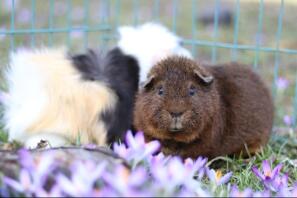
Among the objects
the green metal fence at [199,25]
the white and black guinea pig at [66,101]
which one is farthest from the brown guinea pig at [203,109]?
the green metal fence at [199,25]

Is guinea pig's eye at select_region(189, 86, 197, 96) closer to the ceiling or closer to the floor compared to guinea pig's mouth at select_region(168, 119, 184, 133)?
closer to the ceiling

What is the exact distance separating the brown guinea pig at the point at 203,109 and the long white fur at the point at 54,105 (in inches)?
14.1

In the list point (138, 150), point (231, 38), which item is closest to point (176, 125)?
point (138, 150)

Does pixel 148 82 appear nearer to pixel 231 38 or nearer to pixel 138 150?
pixel 138 150

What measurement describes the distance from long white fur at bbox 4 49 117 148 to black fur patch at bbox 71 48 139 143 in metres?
0.05

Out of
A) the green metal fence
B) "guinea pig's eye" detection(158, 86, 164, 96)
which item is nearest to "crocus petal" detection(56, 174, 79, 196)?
"guinea pig's eye" detection(158, 86, 164, 96)

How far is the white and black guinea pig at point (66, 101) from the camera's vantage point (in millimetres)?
3779

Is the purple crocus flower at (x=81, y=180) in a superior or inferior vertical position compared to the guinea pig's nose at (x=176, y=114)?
superior

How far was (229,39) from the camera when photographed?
25.6 feet

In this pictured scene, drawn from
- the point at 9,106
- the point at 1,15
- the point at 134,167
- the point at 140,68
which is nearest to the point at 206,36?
the point at 1,15

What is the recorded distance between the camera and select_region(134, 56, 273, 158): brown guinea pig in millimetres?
3248

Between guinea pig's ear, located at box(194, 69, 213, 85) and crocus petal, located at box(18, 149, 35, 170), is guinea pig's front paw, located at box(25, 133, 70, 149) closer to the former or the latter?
guinea pig's ear, located at box(194, 69, 213, 85)

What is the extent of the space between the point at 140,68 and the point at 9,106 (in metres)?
0.97

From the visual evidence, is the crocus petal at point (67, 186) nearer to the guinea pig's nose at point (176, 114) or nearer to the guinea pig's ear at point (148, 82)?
the guinea pig's nose at point (176, 114)
